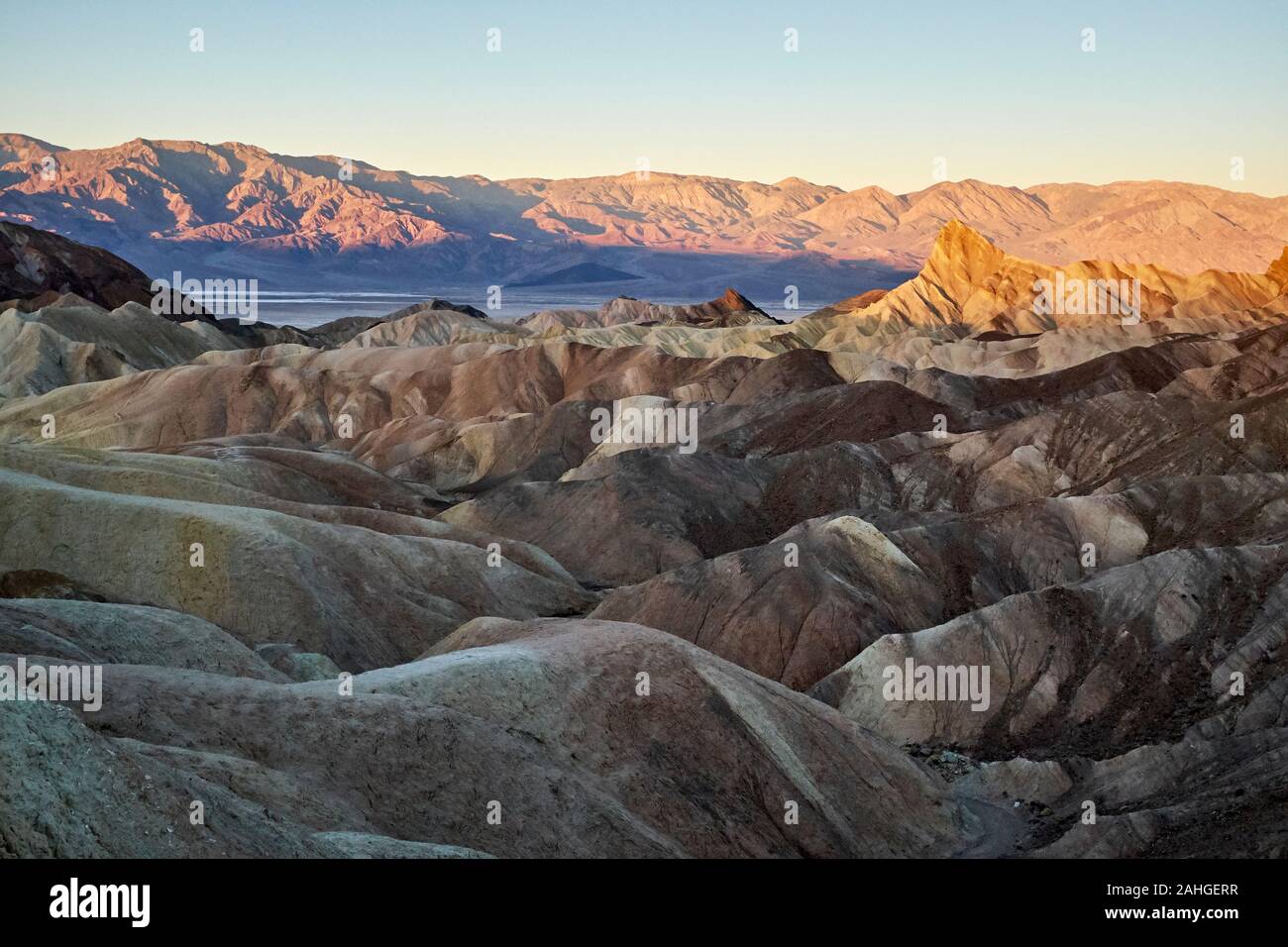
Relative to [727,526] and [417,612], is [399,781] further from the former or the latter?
[727,526]

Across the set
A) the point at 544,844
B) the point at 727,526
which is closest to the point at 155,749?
the point at 544,844

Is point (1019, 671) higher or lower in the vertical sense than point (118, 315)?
lower

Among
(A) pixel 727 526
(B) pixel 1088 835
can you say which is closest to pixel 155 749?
(B) pixel 1088 835

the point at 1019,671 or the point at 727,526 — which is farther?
the point at 727,526
